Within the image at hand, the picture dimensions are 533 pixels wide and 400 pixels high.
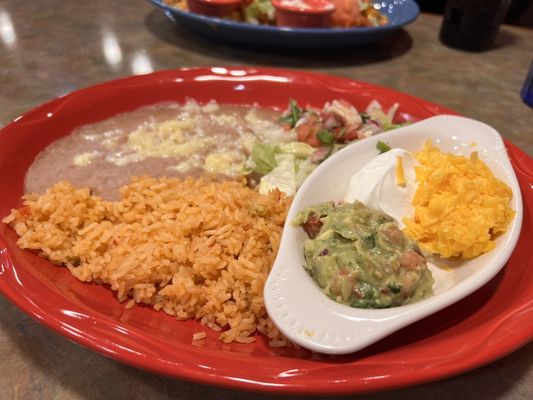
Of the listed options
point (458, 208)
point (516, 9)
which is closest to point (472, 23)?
point (516, 9)

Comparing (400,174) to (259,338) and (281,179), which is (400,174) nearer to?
(281,179)

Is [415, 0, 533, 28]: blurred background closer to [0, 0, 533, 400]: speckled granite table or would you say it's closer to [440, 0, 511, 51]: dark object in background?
[0, 0, 533, 400]: speckled granite table

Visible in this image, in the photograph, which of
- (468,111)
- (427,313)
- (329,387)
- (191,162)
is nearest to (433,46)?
(468,111)

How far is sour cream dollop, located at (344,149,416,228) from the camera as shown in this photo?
1459 mm

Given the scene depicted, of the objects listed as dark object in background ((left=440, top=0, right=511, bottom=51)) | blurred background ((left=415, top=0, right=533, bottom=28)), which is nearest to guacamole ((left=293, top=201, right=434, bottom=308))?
dark object in background ((left=440, top=0, right=511, bottom=51))

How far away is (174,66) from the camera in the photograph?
2898mm

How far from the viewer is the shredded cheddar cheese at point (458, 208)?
130 cm

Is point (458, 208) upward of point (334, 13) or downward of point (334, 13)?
upward

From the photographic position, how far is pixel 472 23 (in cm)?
320

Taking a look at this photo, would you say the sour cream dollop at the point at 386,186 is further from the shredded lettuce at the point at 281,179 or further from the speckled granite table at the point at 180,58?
the speckled granite table at the point at 180,58

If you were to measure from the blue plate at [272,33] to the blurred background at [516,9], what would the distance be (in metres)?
1.54

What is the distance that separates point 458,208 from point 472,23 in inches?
93.4

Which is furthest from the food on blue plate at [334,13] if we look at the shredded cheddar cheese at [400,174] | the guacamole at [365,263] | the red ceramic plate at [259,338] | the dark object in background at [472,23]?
the guacamole at [365,263]

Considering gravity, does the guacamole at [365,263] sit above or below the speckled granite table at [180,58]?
above
